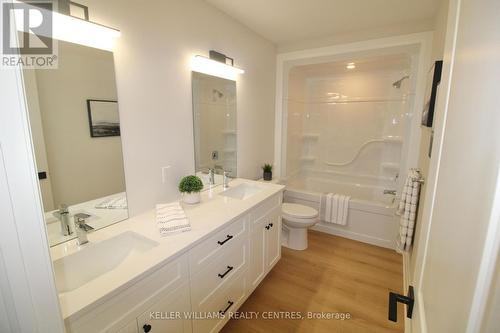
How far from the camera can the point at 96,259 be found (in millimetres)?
1223

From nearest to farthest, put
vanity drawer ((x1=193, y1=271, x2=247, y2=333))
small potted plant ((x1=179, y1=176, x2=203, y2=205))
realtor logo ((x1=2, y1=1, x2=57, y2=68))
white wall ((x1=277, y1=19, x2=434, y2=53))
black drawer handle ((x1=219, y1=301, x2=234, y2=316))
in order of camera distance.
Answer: realtor logo ((x1=2, y1=1, x2=57, y2=68)) → vanity drawer ((x1=193, y1=271, x2=247, y2=333)) → black drawer handle ((x1=219, y1=301, x2=234, y2=316)) → small potted plant ((x1=179, y1=176, x2=203, y2=205)) → white wall ((x1=277, y1=19, x2=434, y2=53))

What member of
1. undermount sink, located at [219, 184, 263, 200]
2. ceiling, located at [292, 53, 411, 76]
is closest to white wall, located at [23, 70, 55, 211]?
undermount sink, located at [219, 184, 263, 200]

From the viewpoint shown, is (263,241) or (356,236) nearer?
(263,241)

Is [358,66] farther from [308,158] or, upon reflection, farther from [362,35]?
[308,158]

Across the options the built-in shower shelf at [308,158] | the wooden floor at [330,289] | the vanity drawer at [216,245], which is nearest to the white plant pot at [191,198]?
the vanity drawer at [216,245]

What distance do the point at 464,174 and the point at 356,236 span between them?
9.46 feet

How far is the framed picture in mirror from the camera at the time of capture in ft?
4.25

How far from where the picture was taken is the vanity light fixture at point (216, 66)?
1.92m

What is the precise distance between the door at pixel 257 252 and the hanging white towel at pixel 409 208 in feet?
4.22

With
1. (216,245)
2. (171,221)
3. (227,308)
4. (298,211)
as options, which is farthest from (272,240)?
(171,221)

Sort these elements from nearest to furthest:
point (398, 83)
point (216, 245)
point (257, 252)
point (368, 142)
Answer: point (216, 245)
point (257, 252)
point (398, 83)
point (368, 142)

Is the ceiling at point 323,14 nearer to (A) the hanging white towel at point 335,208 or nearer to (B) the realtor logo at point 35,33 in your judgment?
(B) the realtor logo at point 35,33

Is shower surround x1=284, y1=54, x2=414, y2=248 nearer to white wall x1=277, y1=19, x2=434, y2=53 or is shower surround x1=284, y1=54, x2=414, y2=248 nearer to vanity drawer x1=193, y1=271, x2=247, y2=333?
white wall x1=277, y1=19, x2=434, y2=53

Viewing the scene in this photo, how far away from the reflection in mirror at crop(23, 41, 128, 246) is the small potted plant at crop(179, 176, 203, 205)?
405mm
